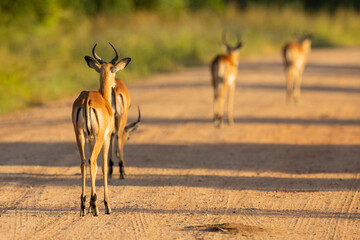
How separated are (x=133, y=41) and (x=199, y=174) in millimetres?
15110

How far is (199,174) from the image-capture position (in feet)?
28.3

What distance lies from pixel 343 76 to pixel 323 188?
515 inches

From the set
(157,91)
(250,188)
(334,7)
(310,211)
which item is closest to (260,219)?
(310,211)

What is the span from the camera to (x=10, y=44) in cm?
1916

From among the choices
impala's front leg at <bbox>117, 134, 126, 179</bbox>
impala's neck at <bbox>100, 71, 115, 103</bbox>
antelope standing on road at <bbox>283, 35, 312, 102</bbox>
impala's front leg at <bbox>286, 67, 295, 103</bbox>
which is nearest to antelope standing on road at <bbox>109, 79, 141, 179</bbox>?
impala's front leg at <bbox>117, 134, 126, 179</bbox>

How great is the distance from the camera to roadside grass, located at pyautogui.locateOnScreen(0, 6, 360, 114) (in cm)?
1588

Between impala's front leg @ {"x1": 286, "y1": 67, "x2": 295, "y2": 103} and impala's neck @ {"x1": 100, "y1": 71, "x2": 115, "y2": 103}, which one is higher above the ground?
impala's neck @ {"x1": 100, "y1": 71, "x2": 115, "y2": 103}

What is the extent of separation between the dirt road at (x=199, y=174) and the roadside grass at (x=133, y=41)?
1.81m

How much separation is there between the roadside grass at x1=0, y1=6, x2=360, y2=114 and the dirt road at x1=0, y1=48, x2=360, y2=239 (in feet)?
5.93

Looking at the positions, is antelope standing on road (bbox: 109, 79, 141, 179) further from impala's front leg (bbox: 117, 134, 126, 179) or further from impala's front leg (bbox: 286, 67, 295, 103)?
impala's front leg (bbox: 286, 67, 295, 103)

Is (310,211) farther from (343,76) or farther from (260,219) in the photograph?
(343,76)

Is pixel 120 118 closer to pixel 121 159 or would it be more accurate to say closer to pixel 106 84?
pixel 121 159

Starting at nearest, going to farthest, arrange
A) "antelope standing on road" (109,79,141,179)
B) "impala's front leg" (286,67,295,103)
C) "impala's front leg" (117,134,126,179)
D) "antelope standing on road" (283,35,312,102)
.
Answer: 1. "antelope standing on road" (109,79,141,179)
2. "impala's front leg" (117,134,126,179)
3. "impala's front leg" (286,67,295,103)
4. "antelope standing on road" (283,35,312,102)

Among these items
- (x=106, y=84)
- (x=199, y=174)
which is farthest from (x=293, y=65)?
(x=106, y=84)
